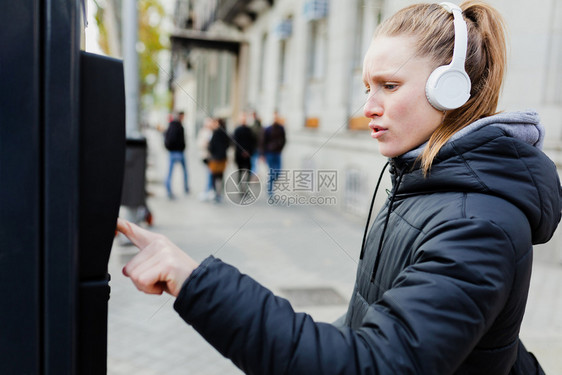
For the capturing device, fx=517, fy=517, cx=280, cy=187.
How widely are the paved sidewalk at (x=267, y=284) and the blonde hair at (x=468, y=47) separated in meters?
0.51

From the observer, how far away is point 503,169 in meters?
1.00

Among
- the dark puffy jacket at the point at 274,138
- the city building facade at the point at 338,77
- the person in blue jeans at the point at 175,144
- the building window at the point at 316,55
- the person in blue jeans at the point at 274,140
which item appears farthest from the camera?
the person in blue jeans at the point at 175,144

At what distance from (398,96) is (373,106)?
0.06m

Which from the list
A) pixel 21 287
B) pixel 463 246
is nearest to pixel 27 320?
pixel 21 287

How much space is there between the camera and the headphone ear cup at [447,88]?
1.04 metres

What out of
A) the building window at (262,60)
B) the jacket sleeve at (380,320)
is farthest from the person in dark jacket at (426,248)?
the building window at (262,60)

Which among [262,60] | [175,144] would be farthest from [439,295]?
[262,60]

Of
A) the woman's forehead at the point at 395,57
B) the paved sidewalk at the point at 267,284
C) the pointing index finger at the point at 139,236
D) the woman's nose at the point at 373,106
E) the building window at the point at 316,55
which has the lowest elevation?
the paved sidewalk at the point at 267,284

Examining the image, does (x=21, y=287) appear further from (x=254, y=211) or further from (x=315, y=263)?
(x=315, y=263)

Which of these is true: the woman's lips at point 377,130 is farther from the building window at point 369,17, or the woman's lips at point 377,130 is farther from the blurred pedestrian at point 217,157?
the blurred pedestrian at point 217,157

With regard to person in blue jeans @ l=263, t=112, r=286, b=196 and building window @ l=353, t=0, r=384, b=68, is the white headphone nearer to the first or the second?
building window @ l=353, t=0, r=384, b=68

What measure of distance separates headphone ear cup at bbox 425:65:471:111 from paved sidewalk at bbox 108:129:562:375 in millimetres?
522

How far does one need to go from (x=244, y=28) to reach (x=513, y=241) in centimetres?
1914

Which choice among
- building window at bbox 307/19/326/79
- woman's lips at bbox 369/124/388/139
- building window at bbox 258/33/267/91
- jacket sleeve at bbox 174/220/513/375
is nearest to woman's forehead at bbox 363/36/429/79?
woman's lips at bbox 369/124/388/139
